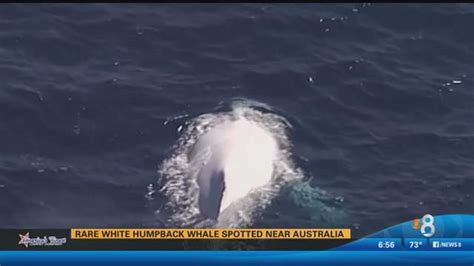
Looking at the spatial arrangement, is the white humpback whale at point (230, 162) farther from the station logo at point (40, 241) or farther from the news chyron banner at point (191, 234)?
the station logo at point (40, 241)

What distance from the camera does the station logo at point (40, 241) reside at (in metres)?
70.4

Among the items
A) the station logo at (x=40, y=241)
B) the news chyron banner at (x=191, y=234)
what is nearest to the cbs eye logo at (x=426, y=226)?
the news chyron banner at (x=191, y=234)

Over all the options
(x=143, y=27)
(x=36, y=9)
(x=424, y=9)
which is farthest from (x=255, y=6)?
(x=36, y=9)

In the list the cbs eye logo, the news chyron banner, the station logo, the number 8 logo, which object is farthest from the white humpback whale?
the number 8 logo

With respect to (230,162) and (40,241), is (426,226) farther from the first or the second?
(230,162)

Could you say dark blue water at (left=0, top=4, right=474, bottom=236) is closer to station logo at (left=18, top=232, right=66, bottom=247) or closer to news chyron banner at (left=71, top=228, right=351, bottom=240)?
news chyron banner at (left=71, top=228, right=351, bottom=240)

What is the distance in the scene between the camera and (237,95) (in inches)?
4697

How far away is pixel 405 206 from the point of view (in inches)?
3949

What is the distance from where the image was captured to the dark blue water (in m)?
101

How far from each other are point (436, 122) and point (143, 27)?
50.2 metres

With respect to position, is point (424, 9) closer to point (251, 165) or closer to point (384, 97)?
point (384, 97)

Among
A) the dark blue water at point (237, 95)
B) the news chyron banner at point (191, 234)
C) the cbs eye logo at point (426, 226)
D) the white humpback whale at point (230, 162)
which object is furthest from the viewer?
the white humpback whale at point (230, 162)

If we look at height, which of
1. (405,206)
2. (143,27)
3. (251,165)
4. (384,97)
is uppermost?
(143,27)

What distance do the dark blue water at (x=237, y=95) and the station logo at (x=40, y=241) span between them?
81.9ft
